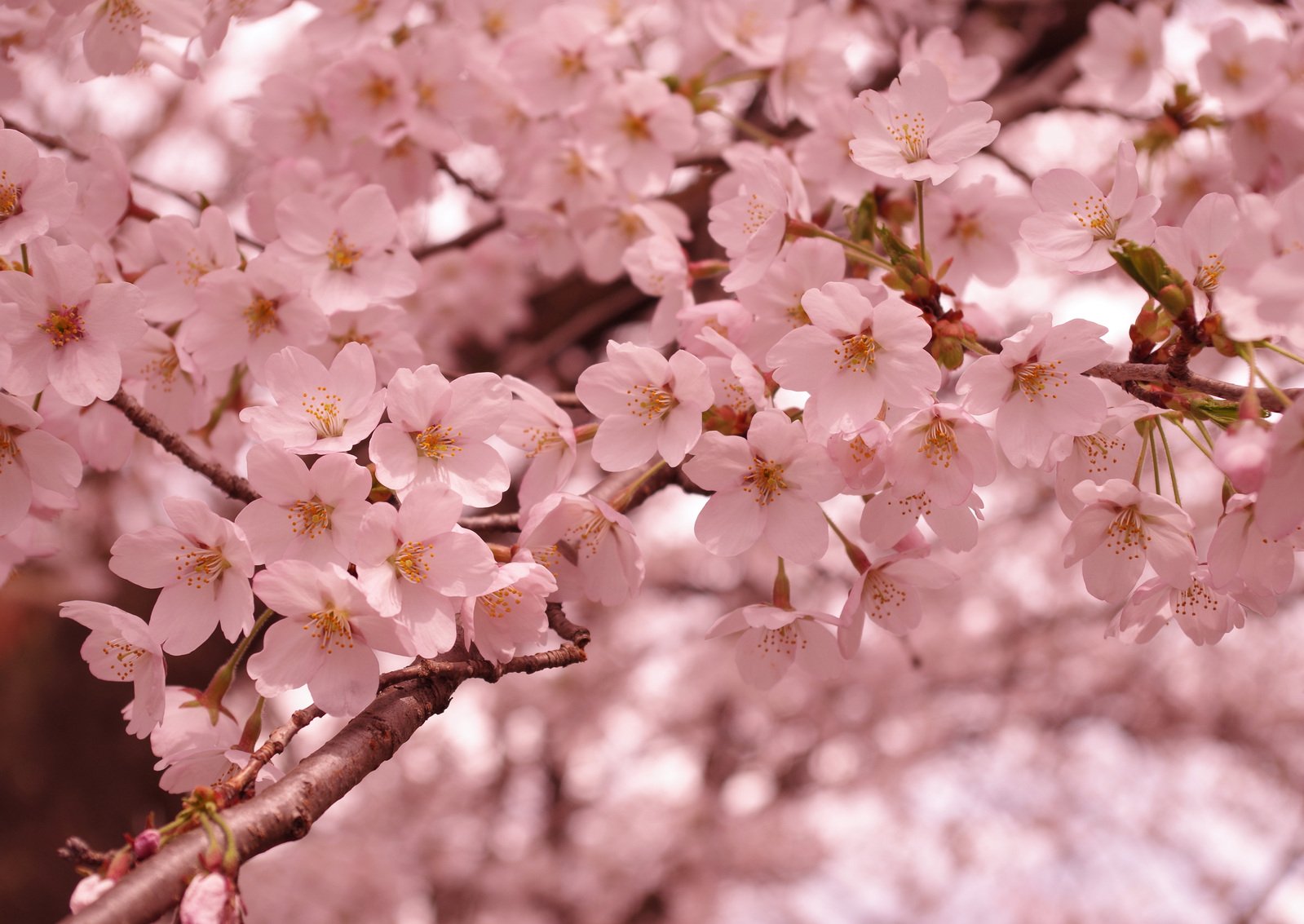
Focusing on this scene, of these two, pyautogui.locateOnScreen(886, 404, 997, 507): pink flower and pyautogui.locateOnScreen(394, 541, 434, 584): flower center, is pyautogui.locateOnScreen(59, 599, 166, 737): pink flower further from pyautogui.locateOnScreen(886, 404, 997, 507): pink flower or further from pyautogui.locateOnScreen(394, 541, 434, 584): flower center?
pyautogui.locateOnScreen(886, 404, 997, 507): pink flower

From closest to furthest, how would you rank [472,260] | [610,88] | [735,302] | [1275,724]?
[735,302] < [610,88] < [472,260] < [1275,724]

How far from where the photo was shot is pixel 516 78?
6.61 ft

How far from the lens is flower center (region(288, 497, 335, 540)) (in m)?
1.06

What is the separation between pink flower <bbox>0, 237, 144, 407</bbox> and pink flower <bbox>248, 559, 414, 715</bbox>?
0.43 meters

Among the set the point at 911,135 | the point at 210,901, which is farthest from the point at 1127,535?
the point at 210,901

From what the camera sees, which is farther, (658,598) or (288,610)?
(658,598)

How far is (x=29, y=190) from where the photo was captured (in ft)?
3.79

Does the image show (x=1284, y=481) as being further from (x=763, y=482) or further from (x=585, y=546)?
(x=585, y=546)

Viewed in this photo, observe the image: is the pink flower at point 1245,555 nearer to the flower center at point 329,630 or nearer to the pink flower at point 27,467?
the flower center at point 329,630

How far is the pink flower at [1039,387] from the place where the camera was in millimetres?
1053

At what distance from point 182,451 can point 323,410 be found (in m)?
0.32

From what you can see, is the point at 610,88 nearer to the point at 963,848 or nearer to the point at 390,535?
the point at 390,535

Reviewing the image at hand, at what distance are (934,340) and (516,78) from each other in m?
1.32

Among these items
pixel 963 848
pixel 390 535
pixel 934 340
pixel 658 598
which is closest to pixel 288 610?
pixel 390 535
